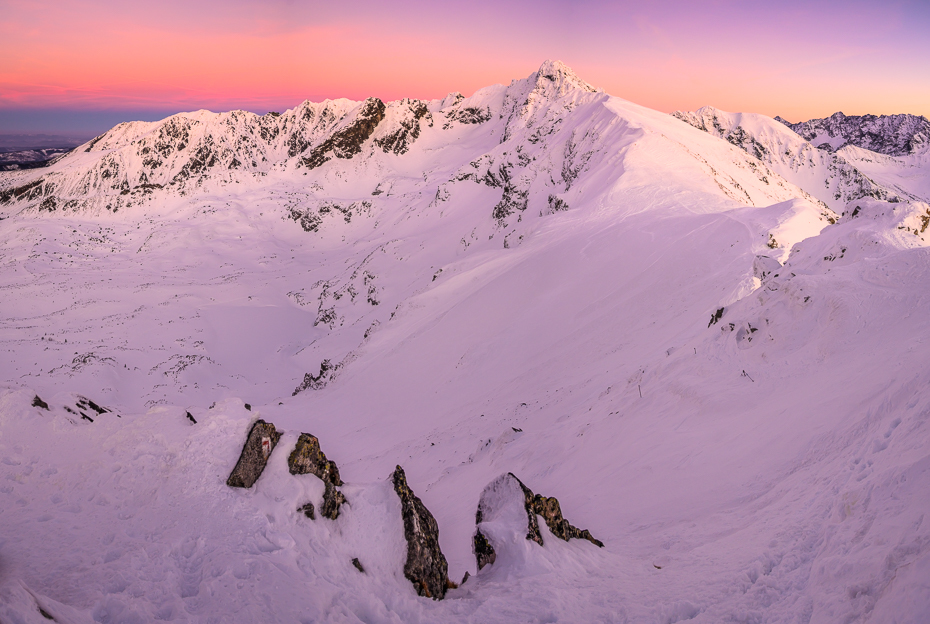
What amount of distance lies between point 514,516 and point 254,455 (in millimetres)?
5952

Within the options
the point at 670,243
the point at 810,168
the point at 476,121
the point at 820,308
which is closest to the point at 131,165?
the point at 476,121

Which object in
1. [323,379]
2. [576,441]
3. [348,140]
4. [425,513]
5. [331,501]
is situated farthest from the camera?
[348,140]

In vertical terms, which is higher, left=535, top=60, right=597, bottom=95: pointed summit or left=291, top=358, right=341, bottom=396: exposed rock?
left=535, top=60, right=597, bottom=95: pointed summit

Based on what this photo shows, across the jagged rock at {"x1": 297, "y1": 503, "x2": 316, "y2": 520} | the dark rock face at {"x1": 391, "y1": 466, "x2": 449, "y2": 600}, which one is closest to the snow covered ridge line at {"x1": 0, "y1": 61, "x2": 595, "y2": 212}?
the dark rock face at {"x1": 391, "y1": 466, "x2": 449, "y2": 600}

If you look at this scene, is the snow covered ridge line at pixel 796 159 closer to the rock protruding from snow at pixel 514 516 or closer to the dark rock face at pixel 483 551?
the rock protruding from snow at pixel 514 516

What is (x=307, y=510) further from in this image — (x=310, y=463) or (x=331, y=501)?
(x=310, y=463)

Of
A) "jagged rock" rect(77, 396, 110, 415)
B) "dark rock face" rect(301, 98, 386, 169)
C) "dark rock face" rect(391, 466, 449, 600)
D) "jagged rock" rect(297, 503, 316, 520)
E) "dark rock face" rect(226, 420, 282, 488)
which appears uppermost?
"dark rock face" rect(301, 98, 386, 169)

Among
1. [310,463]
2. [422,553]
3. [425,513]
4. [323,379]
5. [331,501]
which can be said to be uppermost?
[310,463]

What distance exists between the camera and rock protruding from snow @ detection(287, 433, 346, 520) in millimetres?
9656

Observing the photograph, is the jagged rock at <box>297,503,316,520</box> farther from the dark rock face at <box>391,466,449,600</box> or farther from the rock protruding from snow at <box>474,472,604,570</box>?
the rock protruding from snow at <box>474,472,604,570</box>

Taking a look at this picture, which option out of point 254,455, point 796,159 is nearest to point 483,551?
point 254,455

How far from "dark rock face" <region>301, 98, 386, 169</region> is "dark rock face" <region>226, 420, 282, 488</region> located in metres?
192

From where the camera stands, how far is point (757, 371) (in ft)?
48.6

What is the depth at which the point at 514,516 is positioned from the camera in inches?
394
